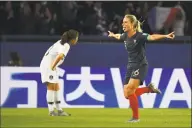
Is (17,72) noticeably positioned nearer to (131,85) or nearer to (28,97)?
(28,97)

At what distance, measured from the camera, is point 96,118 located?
11.9 metres

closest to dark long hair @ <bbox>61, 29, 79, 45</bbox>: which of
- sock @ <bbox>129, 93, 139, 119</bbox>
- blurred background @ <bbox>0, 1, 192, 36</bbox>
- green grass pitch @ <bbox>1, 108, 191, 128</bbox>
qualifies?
green grass pitch @ <bbox>1, 108, 191, 128</bbox>

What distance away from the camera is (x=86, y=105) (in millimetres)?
14641

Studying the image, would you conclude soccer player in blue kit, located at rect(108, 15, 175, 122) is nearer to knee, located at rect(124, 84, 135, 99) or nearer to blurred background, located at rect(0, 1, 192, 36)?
knee, located at rect(124, 84, 135, 99)

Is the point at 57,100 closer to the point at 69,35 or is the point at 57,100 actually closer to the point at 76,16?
the point at 69,35

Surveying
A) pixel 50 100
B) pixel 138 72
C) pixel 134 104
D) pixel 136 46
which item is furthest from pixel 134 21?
pixel 50 100

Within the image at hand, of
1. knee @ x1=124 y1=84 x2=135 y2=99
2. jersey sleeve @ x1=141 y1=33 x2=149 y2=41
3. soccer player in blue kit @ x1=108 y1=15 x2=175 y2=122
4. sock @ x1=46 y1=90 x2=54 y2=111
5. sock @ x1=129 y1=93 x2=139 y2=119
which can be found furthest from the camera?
sock @ x1=46 y1=90 x2=54 y2=111

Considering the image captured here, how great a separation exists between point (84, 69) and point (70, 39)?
10.1ft

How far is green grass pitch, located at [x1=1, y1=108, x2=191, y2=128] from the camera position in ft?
35.0

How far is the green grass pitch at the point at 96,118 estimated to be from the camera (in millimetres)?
10680

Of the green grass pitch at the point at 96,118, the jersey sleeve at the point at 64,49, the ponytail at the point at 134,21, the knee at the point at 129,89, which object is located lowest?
the green grass pitch at the point at 96,118

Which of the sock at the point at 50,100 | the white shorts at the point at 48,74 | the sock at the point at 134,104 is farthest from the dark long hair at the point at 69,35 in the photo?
the sock at the point at 134,104

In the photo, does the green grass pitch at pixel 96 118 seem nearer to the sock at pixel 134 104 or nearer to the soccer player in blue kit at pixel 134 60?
the sock at pixel 134 104

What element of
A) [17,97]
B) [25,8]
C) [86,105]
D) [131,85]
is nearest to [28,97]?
[17,97]
